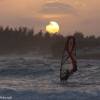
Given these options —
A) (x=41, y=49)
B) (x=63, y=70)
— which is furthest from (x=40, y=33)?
(x=63, y=70)

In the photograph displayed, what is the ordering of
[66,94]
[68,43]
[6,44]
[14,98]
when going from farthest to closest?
[6,44] < [68,43] < [66,94] < [14,98]

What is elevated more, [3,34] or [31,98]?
[3,34]

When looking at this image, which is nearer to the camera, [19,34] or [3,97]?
[3,97]

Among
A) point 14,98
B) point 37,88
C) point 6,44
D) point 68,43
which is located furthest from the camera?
point 6,44

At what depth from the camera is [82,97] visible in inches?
770

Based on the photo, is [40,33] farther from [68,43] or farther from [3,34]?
[68,43]

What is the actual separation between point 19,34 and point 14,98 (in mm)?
150763

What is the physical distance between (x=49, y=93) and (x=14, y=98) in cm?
185

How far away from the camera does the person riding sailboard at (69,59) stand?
26656 mm

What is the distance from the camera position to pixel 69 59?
89.2 feet

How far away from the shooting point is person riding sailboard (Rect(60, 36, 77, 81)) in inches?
1049

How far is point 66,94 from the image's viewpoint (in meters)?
20.4

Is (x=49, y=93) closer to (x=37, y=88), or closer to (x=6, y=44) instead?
(x=37, y=88)

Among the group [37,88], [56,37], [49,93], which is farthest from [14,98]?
[56,37]
